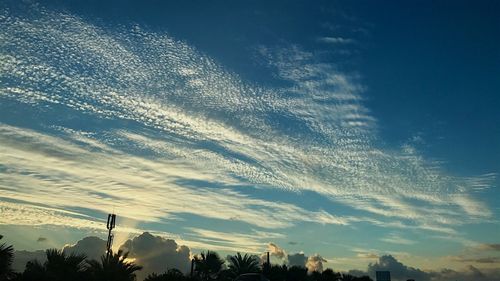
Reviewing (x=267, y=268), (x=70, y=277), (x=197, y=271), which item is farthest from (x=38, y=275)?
(x=267, y=268)

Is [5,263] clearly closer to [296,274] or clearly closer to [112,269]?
[112,269]

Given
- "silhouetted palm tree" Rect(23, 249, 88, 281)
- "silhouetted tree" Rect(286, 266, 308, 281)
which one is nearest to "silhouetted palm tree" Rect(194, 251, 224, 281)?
"silhouetted tree" Rect(286, 266, 308, 281)

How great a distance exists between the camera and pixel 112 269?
95.5 feet

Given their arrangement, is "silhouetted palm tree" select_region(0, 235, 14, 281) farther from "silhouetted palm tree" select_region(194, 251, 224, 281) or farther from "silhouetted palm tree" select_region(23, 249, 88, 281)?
"silhouetted palm tree" select_region(194, 251, 224, 281)

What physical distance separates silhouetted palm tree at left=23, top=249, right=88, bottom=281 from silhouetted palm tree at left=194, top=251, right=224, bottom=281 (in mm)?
23790

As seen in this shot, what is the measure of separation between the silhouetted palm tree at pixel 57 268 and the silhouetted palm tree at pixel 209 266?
78.1 ft

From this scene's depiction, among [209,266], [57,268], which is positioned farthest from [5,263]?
[209,266]

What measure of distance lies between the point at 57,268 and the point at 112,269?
3.41m

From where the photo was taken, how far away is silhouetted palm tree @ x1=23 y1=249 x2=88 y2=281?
86.1 ft

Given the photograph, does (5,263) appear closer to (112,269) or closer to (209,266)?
(112,269)

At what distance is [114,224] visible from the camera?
44219mm

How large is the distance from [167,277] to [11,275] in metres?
12.0

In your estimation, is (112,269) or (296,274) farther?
(296,274)

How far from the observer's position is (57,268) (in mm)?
27641
